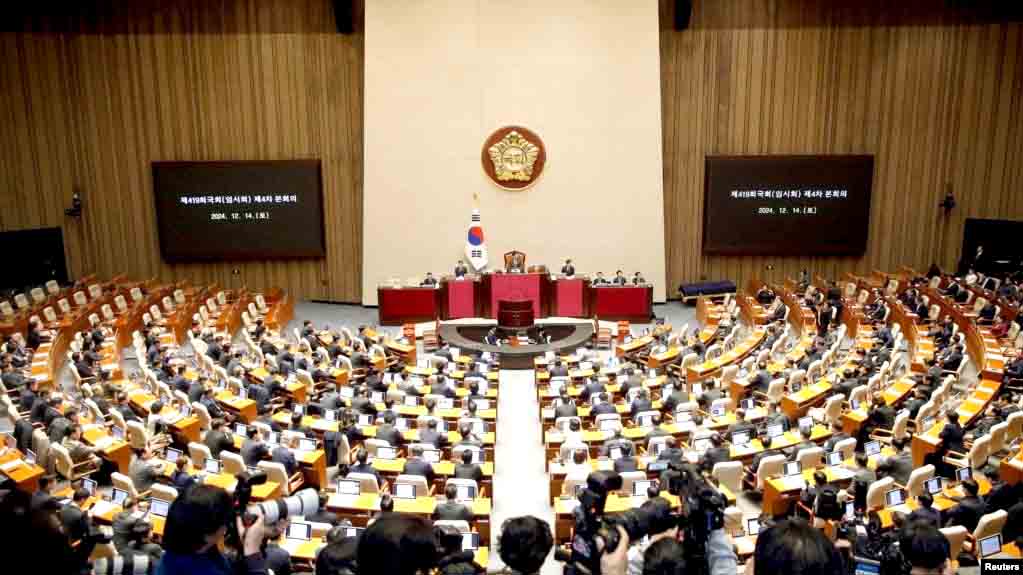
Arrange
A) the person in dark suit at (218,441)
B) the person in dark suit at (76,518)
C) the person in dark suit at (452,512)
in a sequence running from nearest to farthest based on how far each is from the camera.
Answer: the person in dark suit at (76,518)
the person in dark suit at (452,512)
the person in dark suit at (218,441)

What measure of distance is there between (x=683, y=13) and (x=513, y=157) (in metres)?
6.08

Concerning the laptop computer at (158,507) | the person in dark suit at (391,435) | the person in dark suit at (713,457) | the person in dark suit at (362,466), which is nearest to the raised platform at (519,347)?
the person in dark suit at (391,435)

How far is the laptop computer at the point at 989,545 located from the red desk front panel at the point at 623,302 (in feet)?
40.0

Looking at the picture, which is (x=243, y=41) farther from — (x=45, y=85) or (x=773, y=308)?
(x=773, y=308)

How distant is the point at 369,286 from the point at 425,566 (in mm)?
18895

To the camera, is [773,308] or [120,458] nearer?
→ [120,458]

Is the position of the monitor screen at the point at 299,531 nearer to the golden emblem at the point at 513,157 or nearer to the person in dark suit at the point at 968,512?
the person in dark suit at the point at 968,512

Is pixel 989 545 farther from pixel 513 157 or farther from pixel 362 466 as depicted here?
pixel 513 157

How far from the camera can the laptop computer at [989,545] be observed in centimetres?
680

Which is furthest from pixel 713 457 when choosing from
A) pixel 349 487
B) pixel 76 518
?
pixel 76 518

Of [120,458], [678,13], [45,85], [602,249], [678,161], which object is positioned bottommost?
[120,458]

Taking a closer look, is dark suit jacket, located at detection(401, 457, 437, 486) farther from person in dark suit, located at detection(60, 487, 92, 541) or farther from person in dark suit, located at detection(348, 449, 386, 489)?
person in dark suit, located at detection(60, 487, 92, 541)

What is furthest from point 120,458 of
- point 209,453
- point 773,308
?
point 773,308

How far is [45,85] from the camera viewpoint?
20266mm
